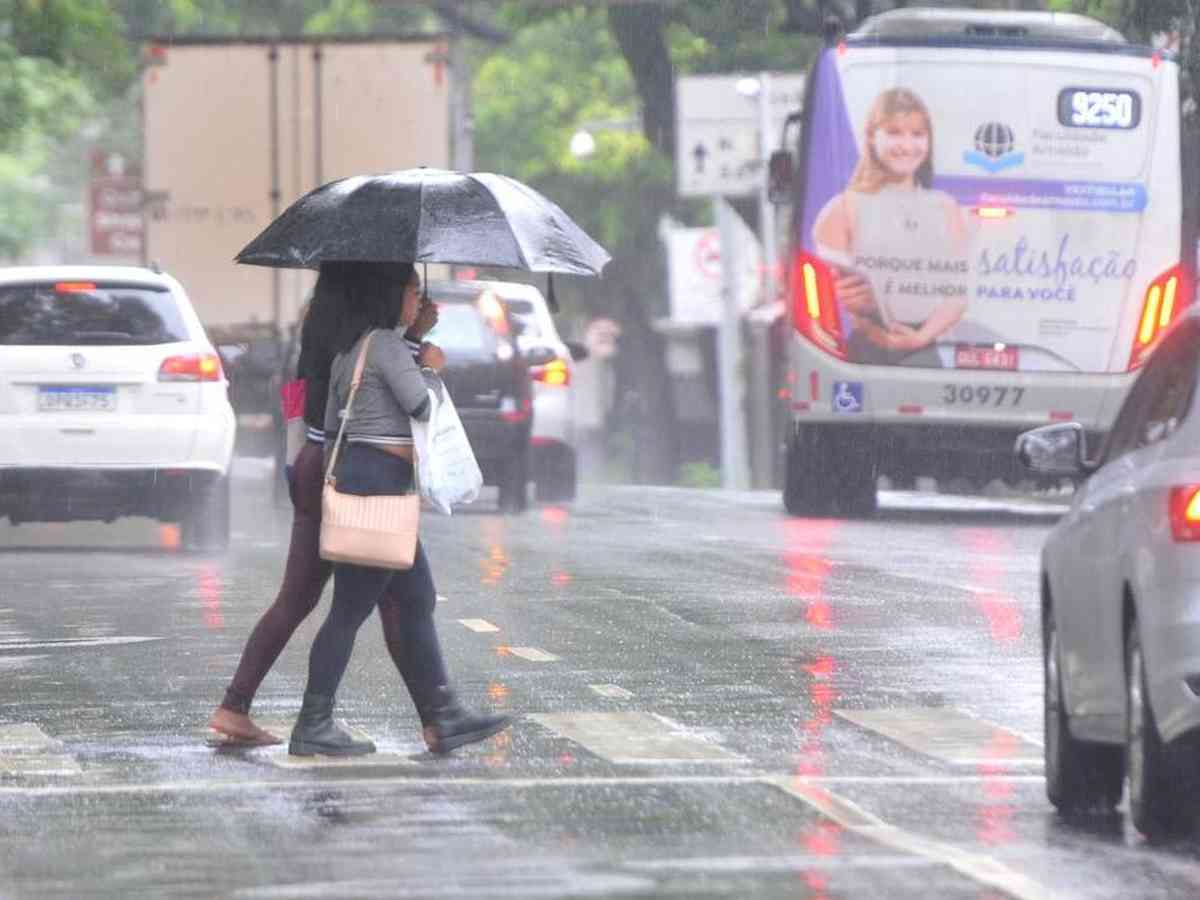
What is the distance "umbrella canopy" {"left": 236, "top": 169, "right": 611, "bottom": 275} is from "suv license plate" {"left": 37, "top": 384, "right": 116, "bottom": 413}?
9.02 metres

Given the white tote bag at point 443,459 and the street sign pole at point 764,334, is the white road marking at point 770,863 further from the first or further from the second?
the street sign pole at point 764,334

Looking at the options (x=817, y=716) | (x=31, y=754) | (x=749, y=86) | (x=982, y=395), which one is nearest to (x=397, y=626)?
(x=31, y=754)

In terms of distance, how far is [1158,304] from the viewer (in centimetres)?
2395

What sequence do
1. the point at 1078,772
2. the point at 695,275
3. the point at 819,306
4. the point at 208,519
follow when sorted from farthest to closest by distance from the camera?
the point at 695,275 → the point at 819,306 → the point at 208,519 → the point at 1078,772

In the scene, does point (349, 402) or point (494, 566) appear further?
point (494, 566)

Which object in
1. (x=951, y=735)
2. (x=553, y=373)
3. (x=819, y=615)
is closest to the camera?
(x=951, y=735)

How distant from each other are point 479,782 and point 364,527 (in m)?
0.92

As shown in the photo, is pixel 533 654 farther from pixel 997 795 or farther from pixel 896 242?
pixel 896 242

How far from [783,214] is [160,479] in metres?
24.7

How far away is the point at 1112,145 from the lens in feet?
78.5

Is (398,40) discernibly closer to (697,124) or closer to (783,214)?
(697,124)

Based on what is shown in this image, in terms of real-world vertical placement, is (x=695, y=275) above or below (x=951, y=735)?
below

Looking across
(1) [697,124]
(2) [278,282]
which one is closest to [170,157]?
(2) [278,282]

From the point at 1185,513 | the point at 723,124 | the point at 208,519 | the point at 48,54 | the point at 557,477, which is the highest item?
the point at 48,54
